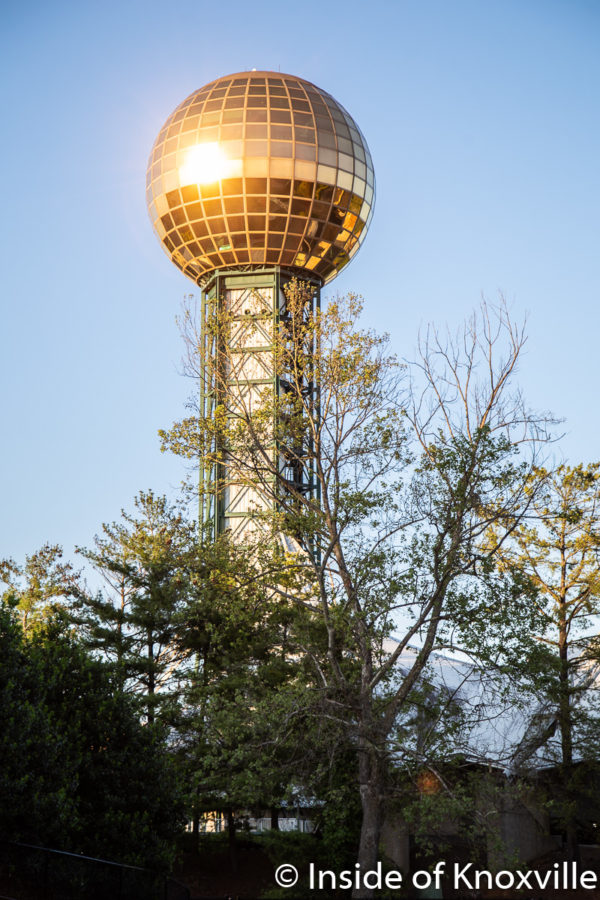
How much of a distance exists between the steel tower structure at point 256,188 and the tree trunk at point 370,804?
21.3 meters

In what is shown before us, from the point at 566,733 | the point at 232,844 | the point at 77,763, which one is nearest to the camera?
the point at 77,763

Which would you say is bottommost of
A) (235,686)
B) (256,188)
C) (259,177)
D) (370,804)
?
(370,804)

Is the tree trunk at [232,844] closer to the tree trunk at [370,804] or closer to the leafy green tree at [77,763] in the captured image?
the leafy green tree at [77,763]

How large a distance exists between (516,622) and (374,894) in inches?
239

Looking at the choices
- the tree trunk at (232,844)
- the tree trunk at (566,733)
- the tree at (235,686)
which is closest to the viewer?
the tree at (235,686)

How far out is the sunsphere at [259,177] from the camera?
41.3 m

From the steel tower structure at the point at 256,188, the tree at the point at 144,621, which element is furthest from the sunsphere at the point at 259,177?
the tree at the point at 144,621

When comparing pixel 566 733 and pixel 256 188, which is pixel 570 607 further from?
pixel 256 188

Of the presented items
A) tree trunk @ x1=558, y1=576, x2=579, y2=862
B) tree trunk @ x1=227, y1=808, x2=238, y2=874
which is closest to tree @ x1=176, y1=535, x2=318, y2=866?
tree trunk @ x1=227, y1=808, x2=238, y2=874

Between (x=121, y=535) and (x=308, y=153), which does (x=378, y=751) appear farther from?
(x=308, y=153)

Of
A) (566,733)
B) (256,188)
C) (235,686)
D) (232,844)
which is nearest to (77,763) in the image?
(235,686)

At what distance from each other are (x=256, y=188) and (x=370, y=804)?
28.7 m

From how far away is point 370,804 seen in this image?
19.0 metres

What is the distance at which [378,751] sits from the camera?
18.3 meters
